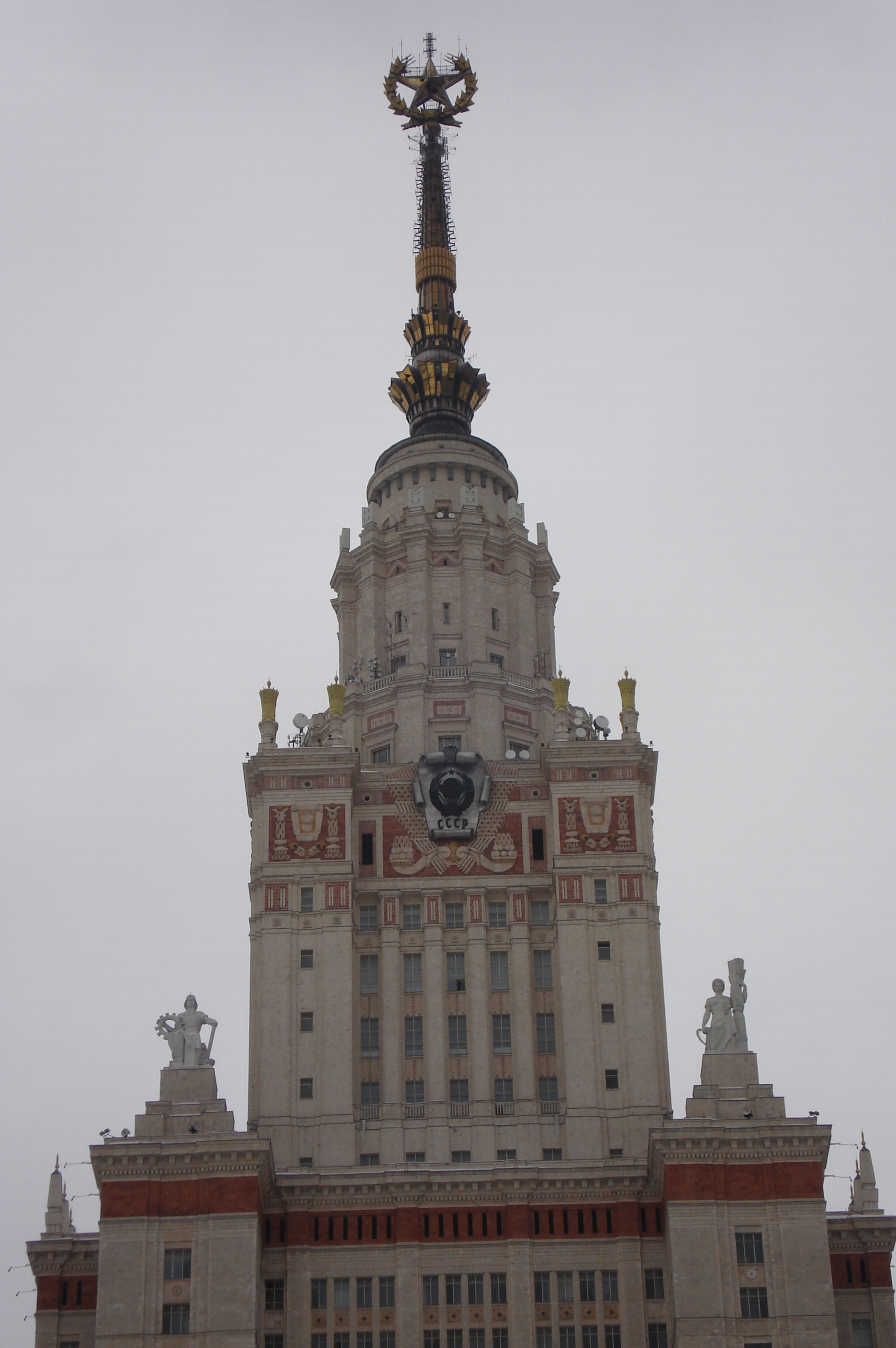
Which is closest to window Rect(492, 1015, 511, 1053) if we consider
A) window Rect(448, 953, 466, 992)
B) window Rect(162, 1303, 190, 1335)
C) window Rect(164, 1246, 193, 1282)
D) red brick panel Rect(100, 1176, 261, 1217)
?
window Rect(448, 953, 466, 992)

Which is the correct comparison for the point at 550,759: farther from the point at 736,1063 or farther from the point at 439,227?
the point at 439,227

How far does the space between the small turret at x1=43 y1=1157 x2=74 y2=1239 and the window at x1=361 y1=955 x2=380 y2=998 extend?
16.1m

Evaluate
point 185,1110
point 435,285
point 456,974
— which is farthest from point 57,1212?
point 435,285

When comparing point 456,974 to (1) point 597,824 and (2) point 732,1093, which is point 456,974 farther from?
(2) point 732,1093

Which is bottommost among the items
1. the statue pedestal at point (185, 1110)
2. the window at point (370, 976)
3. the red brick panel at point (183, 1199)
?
the red brick panel at point (183, 1199)

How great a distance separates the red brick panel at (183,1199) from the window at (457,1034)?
14502 millimetres

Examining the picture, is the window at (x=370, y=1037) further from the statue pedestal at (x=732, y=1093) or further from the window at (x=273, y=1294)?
the statue pedestal at (x=732, y=1093)

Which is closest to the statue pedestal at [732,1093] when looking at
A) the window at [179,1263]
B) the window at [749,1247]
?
the window at [749,1247]

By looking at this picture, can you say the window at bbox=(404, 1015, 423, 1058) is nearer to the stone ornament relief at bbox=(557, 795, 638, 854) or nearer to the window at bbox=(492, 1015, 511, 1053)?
the window at bbox=(492, 1015, 511, 1053)

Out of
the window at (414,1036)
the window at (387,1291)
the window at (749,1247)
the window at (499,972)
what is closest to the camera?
the window at (749,1247)

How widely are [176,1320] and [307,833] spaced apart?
24.9m

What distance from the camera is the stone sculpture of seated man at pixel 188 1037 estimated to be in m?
95.3

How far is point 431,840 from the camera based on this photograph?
344 feet

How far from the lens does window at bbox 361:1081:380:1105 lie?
99.8 meters
